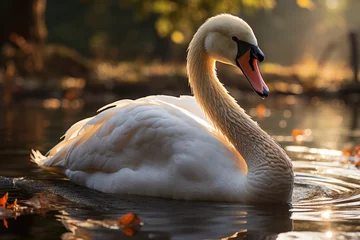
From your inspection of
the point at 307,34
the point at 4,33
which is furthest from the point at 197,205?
the point at 307,34

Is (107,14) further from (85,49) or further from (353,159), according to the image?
(353,159)

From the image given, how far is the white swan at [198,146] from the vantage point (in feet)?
19.2

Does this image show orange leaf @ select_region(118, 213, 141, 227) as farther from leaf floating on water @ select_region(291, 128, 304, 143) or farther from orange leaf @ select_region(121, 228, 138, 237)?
leaf floating on water @ select_region(291, 128, 304, 143)

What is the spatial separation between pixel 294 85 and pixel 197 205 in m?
20.1

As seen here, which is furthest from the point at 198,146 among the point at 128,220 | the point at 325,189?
the point at 325,189

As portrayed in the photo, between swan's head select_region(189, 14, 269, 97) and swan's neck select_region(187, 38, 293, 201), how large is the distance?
0.15m

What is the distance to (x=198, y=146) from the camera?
19.6 ft

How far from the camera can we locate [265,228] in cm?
496

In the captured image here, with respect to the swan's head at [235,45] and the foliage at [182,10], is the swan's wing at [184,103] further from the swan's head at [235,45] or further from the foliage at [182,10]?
the foliage at [182,10]

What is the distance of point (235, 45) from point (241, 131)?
0.72 m

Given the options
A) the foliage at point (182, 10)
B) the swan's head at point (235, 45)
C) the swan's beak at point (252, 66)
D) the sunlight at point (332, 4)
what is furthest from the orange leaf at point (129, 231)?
the sunlight at point (332, 4)

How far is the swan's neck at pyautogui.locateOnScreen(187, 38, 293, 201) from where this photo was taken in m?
5.86

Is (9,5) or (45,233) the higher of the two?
(9,5)

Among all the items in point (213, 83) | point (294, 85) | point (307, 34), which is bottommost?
point (213, 83)
